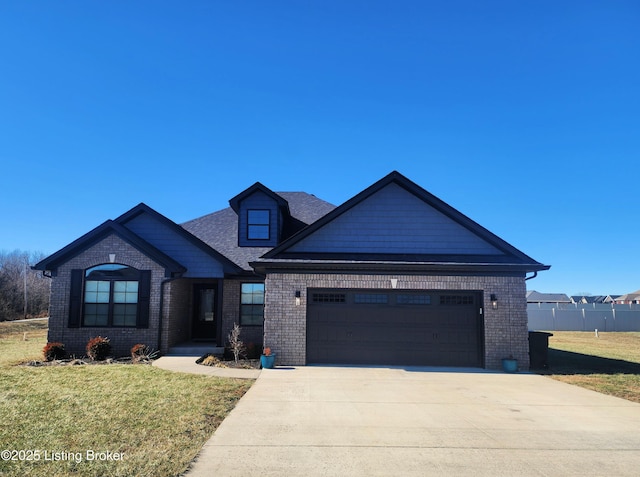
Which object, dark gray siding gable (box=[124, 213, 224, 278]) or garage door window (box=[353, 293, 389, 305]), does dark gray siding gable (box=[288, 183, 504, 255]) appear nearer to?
garage door window (box=[353, 293, 389, 305])

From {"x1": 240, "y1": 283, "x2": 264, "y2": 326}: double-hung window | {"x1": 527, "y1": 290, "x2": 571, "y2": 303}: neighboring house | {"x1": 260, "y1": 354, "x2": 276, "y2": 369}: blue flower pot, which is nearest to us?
{"x1": 260, "y1": 354, "x2": 276, "y2": 369}: blue flower pot

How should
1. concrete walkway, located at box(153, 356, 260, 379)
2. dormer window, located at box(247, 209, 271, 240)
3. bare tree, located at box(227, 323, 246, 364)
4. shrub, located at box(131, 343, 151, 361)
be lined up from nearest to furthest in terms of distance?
concrete walkway, located at box(153, 356, 260, 379) → bare tree, located at box(227, 323, 246, 364) → shrub, located at box(131, 343, 151, 361) → dormer window, located at box(247, 209, 271, 240)

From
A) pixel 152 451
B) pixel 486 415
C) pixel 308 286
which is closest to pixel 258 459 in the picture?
pixel 152 451

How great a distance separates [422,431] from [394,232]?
27.2 feet

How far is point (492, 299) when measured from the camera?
13305mm

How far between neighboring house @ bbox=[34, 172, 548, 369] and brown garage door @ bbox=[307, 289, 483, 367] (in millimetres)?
34

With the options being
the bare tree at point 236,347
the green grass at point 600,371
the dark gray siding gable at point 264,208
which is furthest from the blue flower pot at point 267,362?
the green grass at point 600,371

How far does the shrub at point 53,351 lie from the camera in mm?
13734

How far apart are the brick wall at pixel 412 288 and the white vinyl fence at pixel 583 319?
25.9 meters

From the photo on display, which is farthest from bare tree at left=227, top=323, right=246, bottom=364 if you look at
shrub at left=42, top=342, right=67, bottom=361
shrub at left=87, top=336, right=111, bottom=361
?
shrub at left=42, top=342, right=67, bottom=361

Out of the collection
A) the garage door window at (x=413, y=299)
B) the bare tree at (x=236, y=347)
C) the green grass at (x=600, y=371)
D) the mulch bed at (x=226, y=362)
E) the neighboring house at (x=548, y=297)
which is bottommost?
the green grass at (x=600, y=371)

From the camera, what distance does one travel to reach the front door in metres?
17.9

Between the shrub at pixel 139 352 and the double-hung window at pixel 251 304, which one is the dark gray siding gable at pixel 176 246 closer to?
the double-hung window at pixel 251 304

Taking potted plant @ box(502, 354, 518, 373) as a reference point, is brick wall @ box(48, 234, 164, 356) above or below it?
above
